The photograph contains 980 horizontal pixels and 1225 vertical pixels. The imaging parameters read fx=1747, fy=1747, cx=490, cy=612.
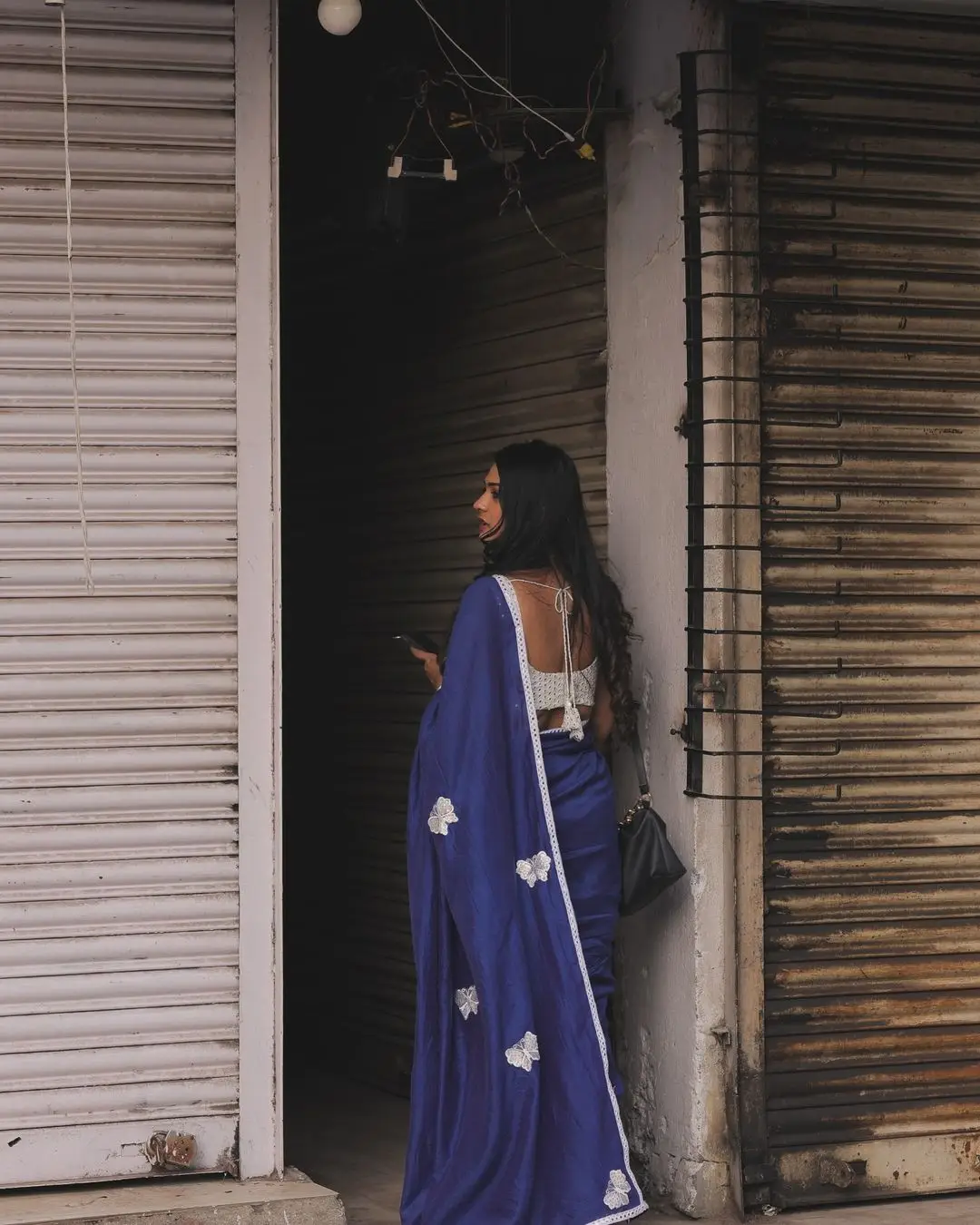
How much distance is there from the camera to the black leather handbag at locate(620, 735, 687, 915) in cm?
468

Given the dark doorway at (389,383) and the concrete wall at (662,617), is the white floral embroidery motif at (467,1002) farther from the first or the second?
the dark doorway at (389,383)

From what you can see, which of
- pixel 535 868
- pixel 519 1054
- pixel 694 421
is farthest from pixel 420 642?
pixel 519 1054

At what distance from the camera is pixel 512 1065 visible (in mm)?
4422

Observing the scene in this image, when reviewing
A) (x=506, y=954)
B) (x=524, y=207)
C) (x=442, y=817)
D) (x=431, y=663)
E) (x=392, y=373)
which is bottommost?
(x=506, y=954)

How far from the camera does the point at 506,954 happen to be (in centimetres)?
446

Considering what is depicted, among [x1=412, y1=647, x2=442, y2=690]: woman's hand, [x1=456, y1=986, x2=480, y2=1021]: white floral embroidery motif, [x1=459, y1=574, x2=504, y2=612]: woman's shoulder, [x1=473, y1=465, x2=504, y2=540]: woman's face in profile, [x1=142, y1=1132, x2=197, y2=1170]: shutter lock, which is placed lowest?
[x1=142, y1=1132, x2=197, y2=1170]: shutter lock

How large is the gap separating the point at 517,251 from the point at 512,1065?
2586mm

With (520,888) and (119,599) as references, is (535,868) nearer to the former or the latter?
(520,888)

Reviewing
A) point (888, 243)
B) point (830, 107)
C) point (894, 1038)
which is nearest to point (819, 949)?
point (894, 1038)

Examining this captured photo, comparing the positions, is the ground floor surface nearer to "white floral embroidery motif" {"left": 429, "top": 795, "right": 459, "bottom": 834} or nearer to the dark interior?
the dark interior

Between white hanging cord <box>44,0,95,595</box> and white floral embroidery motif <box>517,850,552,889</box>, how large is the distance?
4.33 ft

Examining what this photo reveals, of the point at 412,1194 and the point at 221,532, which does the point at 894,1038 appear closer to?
the point at 412,1194

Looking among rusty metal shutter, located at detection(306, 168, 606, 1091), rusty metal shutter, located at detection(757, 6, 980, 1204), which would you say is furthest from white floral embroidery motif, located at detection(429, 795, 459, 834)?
rusty metal shutter, located at detection(306, 168, 606, 1091)

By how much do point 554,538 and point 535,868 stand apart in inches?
35.0
